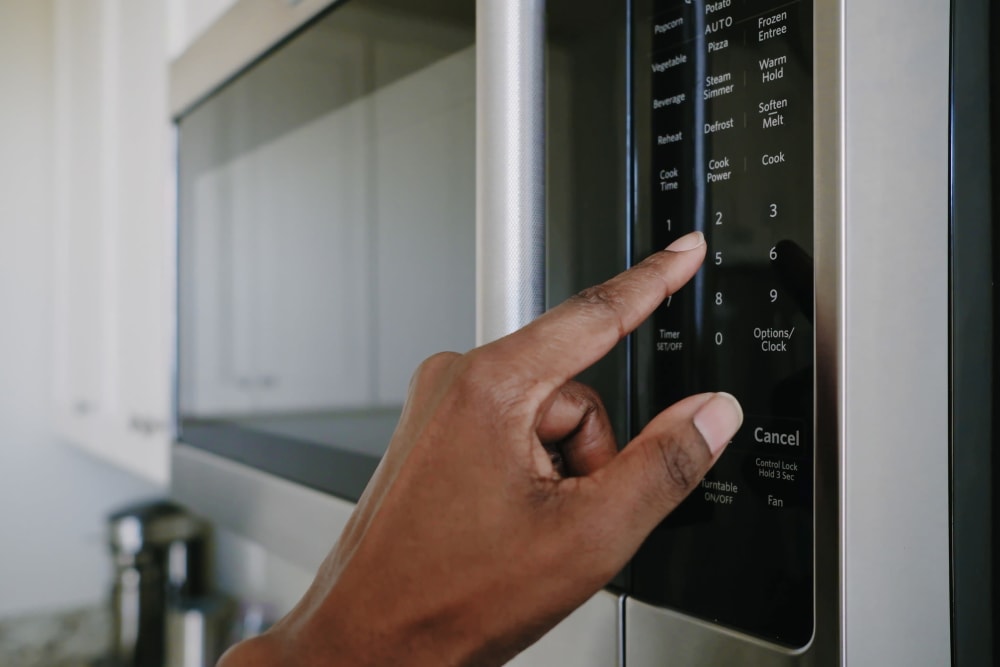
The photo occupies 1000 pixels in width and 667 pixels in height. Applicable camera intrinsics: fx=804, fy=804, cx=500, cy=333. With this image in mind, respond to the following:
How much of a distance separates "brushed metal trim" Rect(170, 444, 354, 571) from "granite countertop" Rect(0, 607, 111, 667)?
1.25m

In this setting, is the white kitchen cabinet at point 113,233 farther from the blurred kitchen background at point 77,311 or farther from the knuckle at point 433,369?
the knuckle at point 433,369

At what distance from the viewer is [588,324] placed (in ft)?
0.77

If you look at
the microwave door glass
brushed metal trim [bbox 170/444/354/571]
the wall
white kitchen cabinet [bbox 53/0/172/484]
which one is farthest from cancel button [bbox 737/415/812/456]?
the wall

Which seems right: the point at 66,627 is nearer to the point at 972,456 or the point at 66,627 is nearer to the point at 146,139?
the point at 146,139

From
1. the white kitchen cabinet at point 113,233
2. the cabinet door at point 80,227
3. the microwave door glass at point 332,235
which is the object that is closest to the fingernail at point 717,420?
the microwave door glass at point 332,235

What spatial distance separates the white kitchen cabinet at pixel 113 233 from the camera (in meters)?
0.99

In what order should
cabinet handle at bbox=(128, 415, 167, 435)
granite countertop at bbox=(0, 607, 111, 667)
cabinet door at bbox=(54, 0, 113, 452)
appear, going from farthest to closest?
granite countertop at bbox=(0, 607, 111, 667), cabinet door at bbox=(54, 0, 113, 452), cabinet handle at bbox=(128, 415, 167, 435)

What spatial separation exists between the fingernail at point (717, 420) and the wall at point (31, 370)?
1827 millimetres

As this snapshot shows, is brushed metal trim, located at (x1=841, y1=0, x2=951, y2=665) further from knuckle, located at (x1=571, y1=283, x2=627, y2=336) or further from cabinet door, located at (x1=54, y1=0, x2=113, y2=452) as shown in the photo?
cabinet door, located at (x1=54, y1=0, x2=113, y2=452)

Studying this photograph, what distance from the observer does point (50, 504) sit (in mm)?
1728

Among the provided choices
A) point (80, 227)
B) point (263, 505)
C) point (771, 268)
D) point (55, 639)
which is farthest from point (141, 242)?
point (55, 639)

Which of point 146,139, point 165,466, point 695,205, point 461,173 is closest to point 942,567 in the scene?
point 695,205

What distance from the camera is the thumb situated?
220 mm

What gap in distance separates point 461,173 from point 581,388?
0.51 feet
